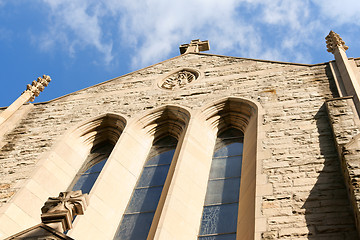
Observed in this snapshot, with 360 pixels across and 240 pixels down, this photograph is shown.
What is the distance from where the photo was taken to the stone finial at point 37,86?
45.8 feet

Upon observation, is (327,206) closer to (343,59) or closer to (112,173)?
(112,173)

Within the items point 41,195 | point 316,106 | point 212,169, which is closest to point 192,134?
point 212,169

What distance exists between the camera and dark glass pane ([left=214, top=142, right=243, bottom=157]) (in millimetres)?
9812

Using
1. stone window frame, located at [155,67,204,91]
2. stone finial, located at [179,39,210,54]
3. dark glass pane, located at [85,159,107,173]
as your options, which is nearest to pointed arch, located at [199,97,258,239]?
stone window frame, located at [155,67,204,91]

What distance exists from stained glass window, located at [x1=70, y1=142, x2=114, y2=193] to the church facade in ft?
0.10

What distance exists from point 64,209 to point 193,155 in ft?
12.5

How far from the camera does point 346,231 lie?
6102 mm

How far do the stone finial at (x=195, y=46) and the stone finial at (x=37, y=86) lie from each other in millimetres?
4395

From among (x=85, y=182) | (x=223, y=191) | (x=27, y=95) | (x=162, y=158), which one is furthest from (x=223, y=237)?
(x=27, y=95)

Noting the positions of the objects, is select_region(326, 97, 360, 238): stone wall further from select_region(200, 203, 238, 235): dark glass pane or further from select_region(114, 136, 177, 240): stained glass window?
select_region(114, 136, 177, 240): stained glass window

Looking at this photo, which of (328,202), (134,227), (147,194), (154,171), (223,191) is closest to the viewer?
(328,202)

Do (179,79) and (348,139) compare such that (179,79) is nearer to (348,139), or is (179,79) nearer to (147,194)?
(147,194)

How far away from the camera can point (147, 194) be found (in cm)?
916

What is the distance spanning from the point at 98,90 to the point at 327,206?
8153 mm
